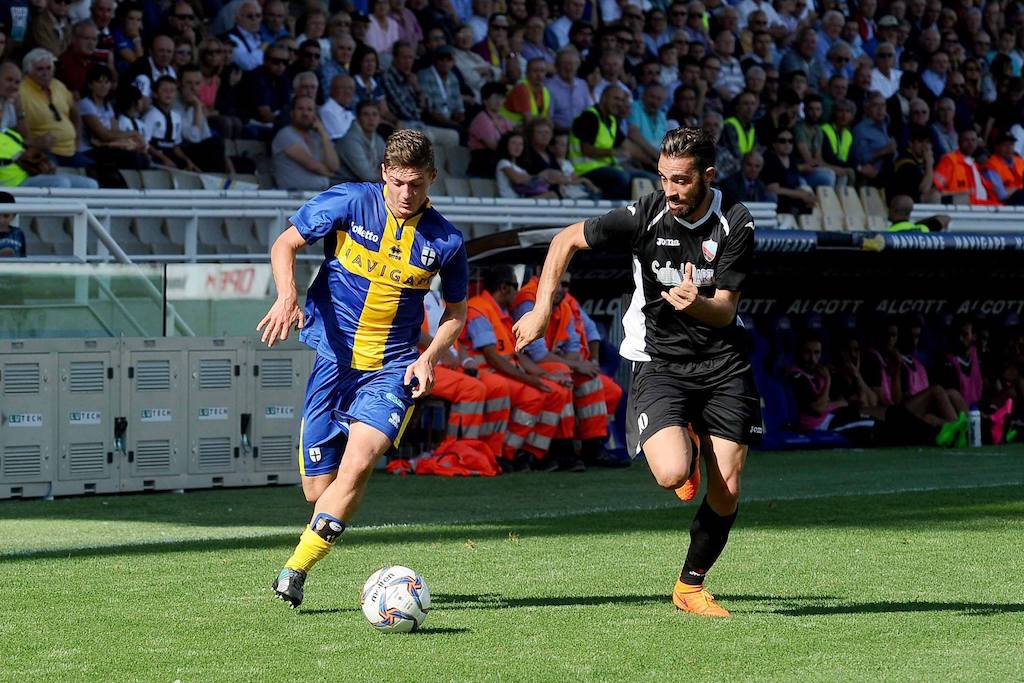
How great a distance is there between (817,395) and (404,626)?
1090 centimetres

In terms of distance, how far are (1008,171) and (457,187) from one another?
8.69m

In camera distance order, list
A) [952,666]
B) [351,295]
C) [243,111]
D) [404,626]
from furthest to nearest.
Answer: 1. [243,111]
2. [351,295]
3. [404,626]
4. [952,666]

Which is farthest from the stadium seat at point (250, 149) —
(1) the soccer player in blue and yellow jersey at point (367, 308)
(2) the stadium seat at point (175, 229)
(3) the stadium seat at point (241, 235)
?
(1) the soccer player in blue and yellow jersey at point (367, 308)

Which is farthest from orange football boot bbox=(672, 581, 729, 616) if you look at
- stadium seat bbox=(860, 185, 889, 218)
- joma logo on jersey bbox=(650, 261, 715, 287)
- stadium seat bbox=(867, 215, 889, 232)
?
stadium seat bbox=(860, 185, 889, 218)

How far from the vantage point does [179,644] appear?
6.04 metres

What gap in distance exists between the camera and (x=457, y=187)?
16578 mm

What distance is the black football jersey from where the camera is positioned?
660 cm

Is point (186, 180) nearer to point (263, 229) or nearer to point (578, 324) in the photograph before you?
point (263, 229)

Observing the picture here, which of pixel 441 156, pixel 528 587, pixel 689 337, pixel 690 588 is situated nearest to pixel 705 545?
pixel 690 588

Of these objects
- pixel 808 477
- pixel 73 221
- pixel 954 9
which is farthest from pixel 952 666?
pixel 954 9

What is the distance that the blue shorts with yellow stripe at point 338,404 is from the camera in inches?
271

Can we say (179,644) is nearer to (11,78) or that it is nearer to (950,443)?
(11,78)

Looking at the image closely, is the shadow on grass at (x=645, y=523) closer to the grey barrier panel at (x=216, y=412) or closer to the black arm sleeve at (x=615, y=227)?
the grey barrier panel at (x=216, y=412)

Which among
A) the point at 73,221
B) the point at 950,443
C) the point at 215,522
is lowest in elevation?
the point at 950,443
